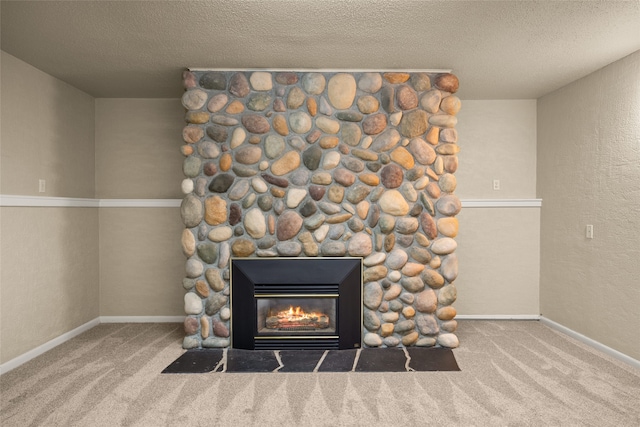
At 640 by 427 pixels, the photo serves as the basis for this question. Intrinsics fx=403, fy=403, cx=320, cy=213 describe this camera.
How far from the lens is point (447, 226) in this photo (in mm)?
3137

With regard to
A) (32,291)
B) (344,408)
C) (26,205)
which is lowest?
(344,408)

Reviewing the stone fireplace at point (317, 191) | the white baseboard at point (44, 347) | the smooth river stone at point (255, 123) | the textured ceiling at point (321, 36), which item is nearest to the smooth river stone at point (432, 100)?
the stone fireplace at point (317, 191)

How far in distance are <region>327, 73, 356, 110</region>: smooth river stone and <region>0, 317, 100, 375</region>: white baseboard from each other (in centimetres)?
290

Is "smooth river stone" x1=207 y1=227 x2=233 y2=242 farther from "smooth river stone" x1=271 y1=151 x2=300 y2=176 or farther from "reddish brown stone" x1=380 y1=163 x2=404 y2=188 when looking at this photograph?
"reddish brown stone" x1=380 y1=163 x2=404 y2=188

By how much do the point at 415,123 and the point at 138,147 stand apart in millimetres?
2645

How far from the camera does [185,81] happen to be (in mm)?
3080

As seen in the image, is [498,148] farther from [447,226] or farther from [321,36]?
[321,36]

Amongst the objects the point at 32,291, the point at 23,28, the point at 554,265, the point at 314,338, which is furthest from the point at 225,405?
the point at 554,265

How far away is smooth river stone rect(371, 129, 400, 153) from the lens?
122 inches

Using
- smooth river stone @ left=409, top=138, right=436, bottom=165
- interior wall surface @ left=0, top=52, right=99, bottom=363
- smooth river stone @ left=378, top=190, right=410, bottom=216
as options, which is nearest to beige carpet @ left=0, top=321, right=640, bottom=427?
interior wall surface @ left=0, top=52, right=99, bottom=363

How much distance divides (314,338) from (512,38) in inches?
98.7

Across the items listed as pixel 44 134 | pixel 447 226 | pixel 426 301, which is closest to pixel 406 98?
pixel 447 226

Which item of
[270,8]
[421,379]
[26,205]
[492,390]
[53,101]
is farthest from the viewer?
[53,101]

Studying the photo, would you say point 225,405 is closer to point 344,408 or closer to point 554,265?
point 344,408
